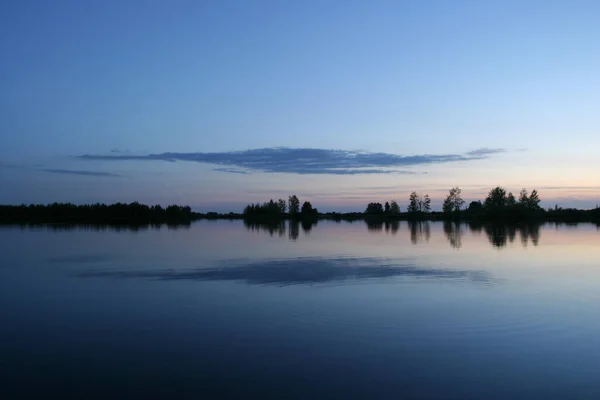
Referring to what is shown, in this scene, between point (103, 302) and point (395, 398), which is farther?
point (103, 302)

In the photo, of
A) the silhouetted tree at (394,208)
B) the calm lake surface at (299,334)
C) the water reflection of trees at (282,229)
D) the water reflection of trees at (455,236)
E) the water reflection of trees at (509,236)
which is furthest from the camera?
the silhouetted tree at (394,208)

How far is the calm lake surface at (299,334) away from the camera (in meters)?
6.69

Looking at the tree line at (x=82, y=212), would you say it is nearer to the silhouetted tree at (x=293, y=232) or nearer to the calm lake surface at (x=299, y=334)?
the silhouetted tree at (x=293, y=232)

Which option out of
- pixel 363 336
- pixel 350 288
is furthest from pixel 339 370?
pixel 350 288

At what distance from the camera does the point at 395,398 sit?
6.27 meters

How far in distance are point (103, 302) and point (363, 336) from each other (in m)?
6.68

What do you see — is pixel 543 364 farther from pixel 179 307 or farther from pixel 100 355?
pixel 179 307

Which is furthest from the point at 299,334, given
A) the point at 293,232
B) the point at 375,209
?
the point at 375,209

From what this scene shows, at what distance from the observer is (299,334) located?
920cm

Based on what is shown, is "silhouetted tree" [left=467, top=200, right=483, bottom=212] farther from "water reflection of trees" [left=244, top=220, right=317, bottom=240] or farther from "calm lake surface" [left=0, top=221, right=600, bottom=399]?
"calm lake surface" [left=0, top=221, right=600, bottom=399]

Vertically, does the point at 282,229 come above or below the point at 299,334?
below

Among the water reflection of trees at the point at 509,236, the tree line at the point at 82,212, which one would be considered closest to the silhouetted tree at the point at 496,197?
the water reflection of trees at the point at 509,236

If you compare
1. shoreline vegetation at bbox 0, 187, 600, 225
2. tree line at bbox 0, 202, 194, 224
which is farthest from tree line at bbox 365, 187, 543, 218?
tree line at bbox 0, 202, 194, 224

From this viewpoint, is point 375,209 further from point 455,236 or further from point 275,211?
point 455,236
